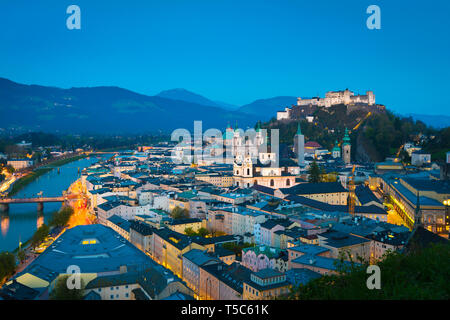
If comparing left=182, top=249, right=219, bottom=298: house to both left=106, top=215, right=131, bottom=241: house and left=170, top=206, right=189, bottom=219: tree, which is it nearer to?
left=106, top=215, right=131, bottom=241: house

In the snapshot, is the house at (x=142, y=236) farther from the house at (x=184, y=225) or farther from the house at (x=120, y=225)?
the house at (x=184, y=225)

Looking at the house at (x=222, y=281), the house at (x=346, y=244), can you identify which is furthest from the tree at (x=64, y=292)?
the house at (x=346, y=244)

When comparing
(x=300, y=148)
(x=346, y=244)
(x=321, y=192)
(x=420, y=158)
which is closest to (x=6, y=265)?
(x=346, y=244)

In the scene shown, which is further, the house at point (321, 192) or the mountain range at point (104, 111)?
the mountain range at point (104, 111)

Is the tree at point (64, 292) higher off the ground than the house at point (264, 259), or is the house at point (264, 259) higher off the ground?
the tree at point (64, 292)

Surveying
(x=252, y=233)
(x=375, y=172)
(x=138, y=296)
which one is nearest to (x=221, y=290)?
(x=138, y=296)

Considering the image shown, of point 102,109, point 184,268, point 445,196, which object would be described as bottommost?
point 184,268

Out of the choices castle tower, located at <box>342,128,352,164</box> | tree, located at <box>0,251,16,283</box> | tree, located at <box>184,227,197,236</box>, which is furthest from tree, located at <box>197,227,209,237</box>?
castle tower, located at <box>342,128,352,164</box>
